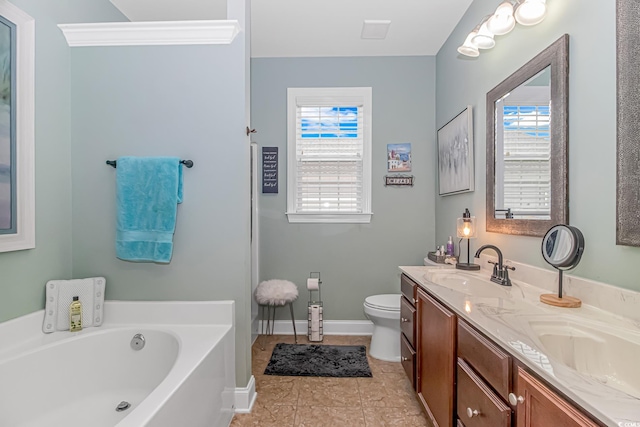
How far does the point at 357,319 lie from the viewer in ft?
10.6

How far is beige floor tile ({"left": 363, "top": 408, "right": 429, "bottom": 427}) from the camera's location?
190 centimetres

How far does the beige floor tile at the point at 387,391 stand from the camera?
210cm

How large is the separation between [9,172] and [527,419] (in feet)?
7.54

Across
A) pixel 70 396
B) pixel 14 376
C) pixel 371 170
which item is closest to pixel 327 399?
pixel 70 396

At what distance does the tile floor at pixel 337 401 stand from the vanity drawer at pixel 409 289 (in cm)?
67

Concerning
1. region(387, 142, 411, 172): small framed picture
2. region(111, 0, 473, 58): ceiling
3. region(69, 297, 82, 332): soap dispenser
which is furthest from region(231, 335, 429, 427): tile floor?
region(111, 0, 473, 58): ceiling

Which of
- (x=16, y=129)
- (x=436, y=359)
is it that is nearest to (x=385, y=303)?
(x=436, y=359)

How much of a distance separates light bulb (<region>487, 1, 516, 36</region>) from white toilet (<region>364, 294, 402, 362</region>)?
6.08ft

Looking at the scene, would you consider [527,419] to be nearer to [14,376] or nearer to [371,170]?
[14,376]

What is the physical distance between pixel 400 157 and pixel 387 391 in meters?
2.01

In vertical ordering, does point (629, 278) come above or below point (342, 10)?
below

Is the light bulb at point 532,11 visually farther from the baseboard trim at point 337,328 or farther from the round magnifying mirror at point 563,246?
the baseboard trim at point 337,328

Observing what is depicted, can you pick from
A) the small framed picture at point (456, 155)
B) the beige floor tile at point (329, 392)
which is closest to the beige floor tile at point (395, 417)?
the beige floor tile at point (329, 392)

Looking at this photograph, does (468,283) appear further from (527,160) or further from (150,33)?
(150,33)
